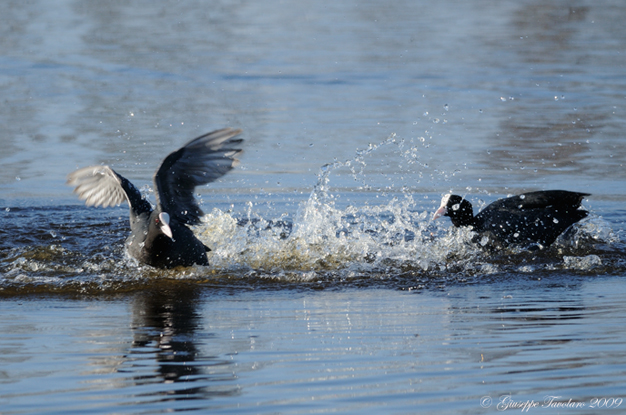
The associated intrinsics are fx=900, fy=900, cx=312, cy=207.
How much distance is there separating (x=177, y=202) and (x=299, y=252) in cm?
84

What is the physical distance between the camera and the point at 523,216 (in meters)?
6.29

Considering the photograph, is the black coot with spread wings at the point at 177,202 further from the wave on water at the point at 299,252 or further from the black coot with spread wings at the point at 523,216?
the black coot with spread wings at the point at 523,216

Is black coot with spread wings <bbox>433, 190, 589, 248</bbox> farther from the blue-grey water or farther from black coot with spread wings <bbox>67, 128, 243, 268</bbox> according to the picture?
black coot with spread wings <bbox>67, 128, 243, 268</bbox>

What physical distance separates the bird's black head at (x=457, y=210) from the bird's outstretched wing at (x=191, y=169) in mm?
1666

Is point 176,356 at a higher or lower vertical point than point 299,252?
higher

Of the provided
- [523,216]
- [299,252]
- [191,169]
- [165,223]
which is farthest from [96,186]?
[523,216]

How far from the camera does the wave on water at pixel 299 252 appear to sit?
5.23m

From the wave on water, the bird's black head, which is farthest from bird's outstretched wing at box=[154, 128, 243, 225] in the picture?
the bird's black head

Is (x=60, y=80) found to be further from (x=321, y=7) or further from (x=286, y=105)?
(x=321, y=7)

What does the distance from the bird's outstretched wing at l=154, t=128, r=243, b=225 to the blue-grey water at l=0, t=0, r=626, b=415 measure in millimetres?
425

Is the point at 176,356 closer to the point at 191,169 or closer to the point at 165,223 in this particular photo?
the point at 165,223

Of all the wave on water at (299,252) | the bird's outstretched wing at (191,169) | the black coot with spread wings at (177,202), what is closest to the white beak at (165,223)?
the black coot with spread wings at (177,202)

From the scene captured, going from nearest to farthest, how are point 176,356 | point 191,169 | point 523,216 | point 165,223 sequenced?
point 176,356
point 165,223
point 191,169
point 523,216

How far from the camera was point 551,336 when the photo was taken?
12.0 feet
